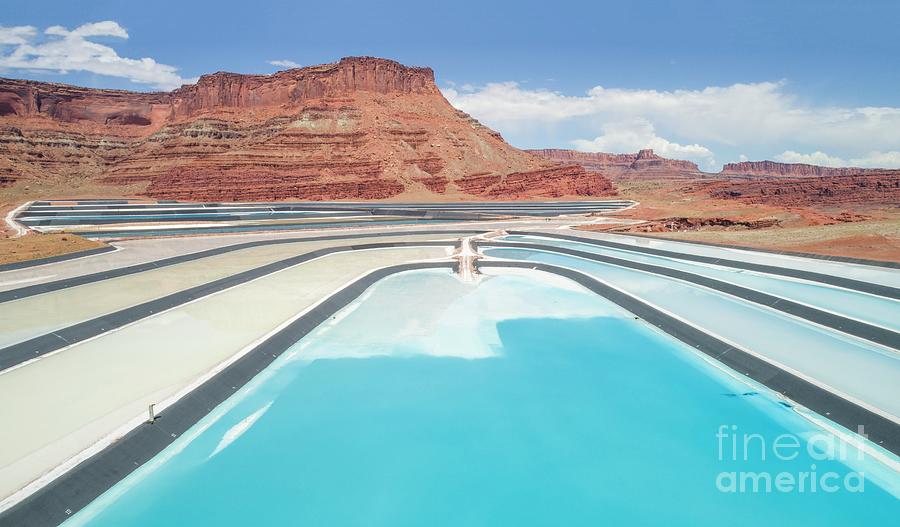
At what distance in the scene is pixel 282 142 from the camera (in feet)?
189

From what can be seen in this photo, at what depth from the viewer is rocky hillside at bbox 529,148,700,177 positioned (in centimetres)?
15512

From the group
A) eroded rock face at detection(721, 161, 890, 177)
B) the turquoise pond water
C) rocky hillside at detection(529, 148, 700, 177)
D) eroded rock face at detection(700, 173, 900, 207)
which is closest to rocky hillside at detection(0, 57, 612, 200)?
eroded rock face at detection(700, 173, 900, 207)

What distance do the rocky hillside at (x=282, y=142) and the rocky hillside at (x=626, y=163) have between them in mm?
91973

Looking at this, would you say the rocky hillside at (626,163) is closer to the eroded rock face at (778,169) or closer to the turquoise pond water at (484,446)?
the eroded rock face at (778,169)

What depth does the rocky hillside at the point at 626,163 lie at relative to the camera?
509 ft

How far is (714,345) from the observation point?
869cm

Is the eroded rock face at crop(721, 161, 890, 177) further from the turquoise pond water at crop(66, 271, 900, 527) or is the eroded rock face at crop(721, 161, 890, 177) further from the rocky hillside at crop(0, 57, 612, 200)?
the turquoise pond water at crop(66, 271, 900, 527)

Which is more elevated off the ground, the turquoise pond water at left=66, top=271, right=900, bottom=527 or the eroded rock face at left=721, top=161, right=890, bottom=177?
the eroded rock face at left=721, top=161, right=890, bottom=177

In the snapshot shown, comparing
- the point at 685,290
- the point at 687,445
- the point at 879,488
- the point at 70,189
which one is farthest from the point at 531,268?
the point at 70,189

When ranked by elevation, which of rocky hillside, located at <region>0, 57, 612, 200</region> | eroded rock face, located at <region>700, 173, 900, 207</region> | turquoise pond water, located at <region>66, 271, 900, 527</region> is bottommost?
turquoise pond water, located at <region>66, 271, 900, 527</region>

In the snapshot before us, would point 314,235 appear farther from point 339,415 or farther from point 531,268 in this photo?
point 339,415

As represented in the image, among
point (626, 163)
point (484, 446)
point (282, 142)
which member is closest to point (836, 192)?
point (282, 142)

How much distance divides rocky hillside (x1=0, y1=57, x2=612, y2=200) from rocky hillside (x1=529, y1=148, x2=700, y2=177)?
91973mm

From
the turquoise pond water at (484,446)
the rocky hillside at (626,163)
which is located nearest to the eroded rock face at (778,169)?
the rocky hillside at (626,163)
